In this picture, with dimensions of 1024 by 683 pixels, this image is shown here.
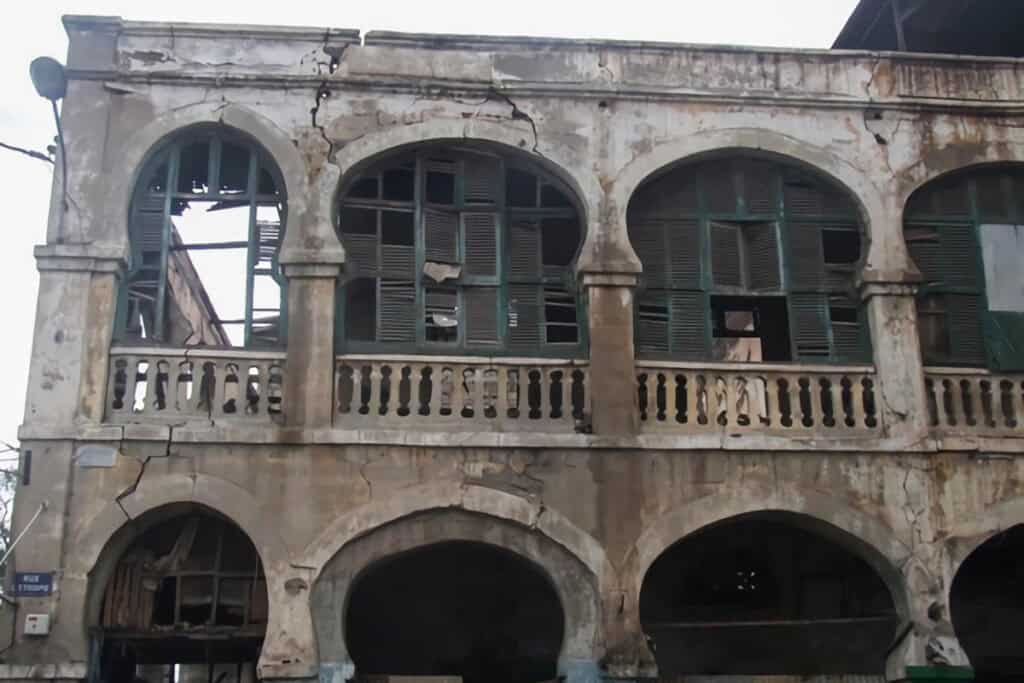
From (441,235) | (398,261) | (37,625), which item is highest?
(441,235)

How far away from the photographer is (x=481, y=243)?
12578 millimetres

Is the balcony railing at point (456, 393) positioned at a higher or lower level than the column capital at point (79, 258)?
lower

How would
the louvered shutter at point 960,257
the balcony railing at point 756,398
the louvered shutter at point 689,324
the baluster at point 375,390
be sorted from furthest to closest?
the louvered shutter at point 960,257, the louvered shutter at point 689,324, the balcony railing at point 756,398, the baluster at point 375,390

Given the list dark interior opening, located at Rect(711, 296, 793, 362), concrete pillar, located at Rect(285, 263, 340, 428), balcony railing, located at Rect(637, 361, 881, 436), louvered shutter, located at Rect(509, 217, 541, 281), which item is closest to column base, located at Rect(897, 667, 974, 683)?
balcony railing, located at Rect(637, 361, 881, 436)

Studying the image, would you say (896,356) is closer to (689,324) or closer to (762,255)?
(762,255)

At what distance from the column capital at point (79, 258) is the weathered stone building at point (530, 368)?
1.0 inches

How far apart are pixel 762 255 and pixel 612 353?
6.95 feet

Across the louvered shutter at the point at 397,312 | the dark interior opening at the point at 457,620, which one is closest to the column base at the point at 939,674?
the dark interior opening at the point at 457,620

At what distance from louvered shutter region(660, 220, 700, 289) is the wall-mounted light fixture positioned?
5935 millimetres

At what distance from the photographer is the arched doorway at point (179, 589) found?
11.3 meters

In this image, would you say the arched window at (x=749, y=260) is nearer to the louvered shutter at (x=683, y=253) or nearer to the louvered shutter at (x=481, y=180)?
the louvered shutter at (x=683, y=253)

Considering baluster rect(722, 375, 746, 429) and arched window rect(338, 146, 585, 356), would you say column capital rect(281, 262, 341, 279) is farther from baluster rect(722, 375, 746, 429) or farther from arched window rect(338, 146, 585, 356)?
baluster rect(722, 375, 746, 429)

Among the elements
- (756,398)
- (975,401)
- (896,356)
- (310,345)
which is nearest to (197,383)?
(310,345)

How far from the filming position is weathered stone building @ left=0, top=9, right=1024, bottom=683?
11.3m
